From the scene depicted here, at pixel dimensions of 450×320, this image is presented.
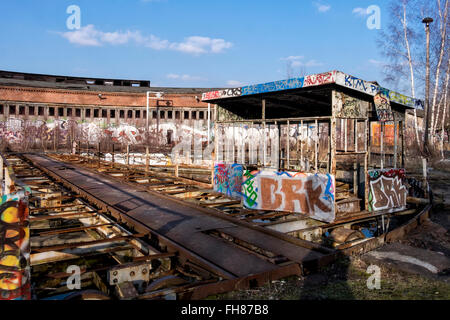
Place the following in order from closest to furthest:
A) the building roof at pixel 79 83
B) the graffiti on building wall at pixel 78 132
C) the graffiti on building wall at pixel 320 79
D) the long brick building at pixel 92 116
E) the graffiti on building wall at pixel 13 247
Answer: the graffiti on building wall at pixel 13 247 → the graffiti on building wall at pixel 320 79 → the graffiti on building wall at pixel 78 132 → the long brick building at pixel 92 116 → the building roof at pixel 79 83

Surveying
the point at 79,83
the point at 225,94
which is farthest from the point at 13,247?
the point at 79,83

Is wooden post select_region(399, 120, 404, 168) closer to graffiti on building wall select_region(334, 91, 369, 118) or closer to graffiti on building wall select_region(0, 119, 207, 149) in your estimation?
graffiti on building wall select_region(334, 91, 369, 118)

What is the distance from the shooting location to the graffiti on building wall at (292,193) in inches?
293

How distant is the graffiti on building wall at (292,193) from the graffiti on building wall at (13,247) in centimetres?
604

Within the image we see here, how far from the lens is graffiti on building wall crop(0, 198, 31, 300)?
9.21 feet

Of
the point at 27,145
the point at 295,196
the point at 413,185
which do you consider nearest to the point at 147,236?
the point at 295,196

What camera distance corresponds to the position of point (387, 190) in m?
9.06

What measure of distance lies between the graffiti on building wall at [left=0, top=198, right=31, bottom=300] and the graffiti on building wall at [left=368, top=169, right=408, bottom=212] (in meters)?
7.91

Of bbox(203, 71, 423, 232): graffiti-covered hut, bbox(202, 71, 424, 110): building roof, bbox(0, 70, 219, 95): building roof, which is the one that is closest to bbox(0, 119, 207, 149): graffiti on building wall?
bbox(0, 70, 219, 95): building roof

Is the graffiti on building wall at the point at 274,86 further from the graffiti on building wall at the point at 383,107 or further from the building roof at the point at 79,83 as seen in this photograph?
the building roof at the point at 79,83

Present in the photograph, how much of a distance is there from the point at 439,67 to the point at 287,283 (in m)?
26.7

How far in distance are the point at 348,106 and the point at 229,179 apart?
4.35m

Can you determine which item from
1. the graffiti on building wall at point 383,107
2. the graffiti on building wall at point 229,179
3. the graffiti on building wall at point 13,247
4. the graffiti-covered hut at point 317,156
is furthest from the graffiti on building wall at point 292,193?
the graffiti on building wall at point 13,247

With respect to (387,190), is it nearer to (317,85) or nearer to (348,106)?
(348,106)
